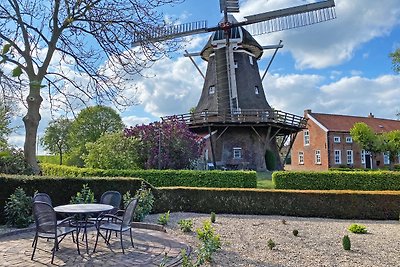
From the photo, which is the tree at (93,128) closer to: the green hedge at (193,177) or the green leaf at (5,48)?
the green hedge at (193,177)

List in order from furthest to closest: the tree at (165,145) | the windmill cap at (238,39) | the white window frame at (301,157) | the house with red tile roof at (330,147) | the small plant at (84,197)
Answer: the white window frame at (301,157) < the house with red tile roof at (330,147) < the windmill cap at (238,39) < the tree at (165,145) < the small plant at (84,197)

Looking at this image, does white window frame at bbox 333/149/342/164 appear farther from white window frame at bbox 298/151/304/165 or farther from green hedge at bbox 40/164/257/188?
green hedge at bbox 40/164/257/188

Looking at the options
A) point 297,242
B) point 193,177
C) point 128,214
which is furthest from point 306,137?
point 128,214

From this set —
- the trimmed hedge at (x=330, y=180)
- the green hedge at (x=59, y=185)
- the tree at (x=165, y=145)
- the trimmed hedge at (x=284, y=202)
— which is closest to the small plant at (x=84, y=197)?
the green hedge at (x=59, y=185)

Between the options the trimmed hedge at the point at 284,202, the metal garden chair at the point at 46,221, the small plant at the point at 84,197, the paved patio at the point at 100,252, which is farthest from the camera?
the trimmed hedge at the point at 284,202

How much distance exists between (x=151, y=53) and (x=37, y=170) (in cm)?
616

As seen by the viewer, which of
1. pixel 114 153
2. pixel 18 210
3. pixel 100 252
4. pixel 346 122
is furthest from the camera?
pixel 346 122

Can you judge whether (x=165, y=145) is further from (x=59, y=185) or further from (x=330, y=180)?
(x=59, y=185)

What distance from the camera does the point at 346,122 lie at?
34188mm

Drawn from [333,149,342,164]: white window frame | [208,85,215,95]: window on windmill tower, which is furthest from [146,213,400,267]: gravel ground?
[333,149,342,164]: white window frame

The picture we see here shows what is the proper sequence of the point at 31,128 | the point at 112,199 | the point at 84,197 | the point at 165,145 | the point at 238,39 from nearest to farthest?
the point at 112,199 < the point at 84,197 < the point at 31,128 < the point at 165,145 < the point at 238,39

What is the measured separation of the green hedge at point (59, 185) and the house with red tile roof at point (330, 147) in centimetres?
2550

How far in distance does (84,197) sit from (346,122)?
31051mm

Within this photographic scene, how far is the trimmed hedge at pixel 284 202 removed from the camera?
10359 millimetres
